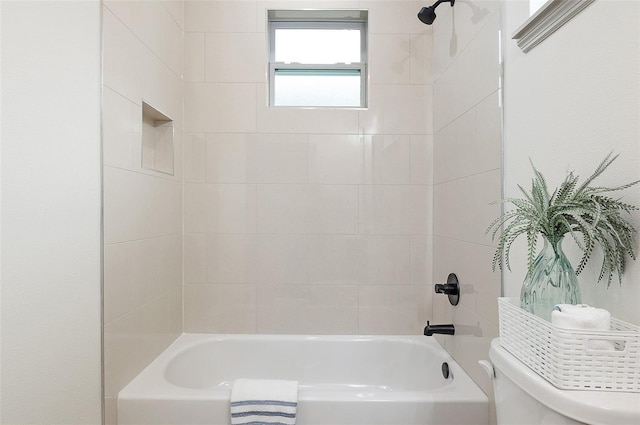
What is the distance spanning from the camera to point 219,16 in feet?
6.55

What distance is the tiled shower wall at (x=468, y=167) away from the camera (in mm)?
1290

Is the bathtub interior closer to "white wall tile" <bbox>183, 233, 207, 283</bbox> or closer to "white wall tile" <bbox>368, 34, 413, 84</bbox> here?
"white wall tile" <bbox>183, 233, 207, 283</bbox>

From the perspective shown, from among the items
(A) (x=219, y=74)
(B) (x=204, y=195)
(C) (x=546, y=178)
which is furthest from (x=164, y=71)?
(C) (x=546, y=178)

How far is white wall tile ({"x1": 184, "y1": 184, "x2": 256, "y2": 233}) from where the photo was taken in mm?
2012

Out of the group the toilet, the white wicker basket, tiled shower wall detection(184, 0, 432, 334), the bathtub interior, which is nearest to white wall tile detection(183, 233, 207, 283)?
tiled shower wall detection(184, 0, 432, 334)

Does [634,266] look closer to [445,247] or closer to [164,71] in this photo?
[445,247]

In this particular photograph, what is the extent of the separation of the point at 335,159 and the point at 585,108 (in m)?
1.30

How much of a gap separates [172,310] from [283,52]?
160 centimetres

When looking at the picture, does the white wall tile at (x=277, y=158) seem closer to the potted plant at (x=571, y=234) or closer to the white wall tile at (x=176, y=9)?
the white wall tile at (x=176, y=9)

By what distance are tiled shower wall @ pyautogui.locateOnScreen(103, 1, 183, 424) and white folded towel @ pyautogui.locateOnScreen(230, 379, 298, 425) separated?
46 centimetres

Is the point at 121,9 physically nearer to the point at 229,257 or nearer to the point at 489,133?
the point at 229,257

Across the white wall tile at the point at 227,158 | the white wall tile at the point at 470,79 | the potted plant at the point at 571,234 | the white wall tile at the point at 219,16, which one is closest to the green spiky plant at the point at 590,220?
the potted plant at the point at 571,234

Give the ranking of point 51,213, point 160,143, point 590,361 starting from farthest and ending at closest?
point 160,143
point 51,213
point 590,361

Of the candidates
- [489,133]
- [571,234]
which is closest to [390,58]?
[489,133]
